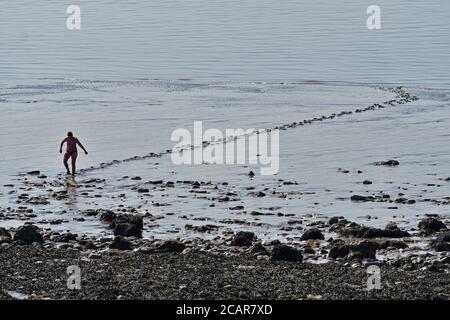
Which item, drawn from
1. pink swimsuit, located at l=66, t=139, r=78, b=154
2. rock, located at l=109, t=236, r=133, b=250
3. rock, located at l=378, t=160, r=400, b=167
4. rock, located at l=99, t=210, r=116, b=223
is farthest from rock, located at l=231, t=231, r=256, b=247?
rock, located at l=378, t=160, r=400, b=167

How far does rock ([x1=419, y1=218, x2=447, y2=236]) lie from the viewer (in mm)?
27891

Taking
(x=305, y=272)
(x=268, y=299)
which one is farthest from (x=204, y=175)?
(x=268, y=299)

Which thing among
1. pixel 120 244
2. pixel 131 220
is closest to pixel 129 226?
pixel 131 220

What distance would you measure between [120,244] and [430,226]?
7.52 metres

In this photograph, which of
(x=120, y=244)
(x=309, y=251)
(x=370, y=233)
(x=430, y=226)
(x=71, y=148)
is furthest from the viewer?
(x=71, y=148)

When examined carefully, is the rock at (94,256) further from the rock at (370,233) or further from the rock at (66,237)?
the rock at (370,233)

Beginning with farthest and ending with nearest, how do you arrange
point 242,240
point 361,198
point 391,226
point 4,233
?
1. point 361,198
2. point 391,226
3. point 4,233
4. point 242,240

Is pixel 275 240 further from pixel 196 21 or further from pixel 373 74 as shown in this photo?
pixel 196 21

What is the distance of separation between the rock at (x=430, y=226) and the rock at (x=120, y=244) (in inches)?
280

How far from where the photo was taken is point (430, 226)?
28000mm

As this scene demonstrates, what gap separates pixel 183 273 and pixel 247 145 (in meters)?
22.3

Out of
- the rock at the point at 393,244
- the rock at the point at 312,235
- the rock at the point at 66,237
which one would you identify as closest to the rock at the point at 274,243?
the rock at the point at 312,235

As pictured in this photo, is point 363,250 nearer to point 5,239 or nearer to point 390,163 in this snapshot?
point 5,239

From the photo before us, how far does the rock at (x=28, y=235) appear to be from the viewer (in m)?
26.7
